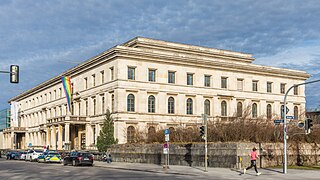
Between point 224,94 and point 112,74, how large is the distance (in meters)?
20.5

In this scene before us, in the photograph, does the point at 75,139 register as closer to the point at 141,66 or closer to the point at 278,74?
the point at 141,66

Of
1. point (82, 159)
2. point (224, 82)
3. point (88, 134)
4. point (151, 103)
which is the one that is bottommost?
point (82, 159)

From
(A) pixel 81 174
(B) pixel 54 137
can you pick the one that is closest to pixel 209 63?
(B) pixel 54 137

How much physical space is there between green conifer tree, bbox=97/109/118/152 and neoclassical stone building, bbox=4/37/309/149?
9.50 feet

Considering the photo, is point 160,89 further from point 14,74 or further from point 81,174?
point 14,74

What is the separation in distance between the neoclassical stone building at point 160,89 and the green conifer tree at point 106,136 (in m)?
2.90

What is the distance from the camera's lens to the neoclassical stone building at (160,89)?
70875 millimetres

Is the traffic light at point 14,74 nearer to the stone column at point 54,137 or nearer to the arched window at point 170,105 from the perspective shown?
the arched window at point 170,105

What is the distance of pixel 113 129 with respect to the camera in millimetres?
67125

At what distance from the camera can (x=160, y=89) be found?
73625mm

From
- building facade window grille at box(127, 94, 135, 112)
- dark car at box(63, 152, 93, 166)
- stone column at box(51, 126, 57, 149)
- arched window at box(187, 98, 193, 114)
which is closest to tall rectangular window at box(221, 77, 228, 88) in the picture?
arched window at box(187, 98, 193, 114)

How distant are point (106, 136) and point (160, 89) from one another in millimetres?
13210

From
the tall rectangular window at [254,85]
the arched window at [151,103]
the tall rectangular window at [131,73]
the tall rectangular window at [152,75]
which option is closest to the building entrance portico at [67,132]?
the arched window at [151,103]

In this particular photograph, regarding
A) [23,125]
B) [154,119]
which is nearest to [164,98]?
[154,119]
